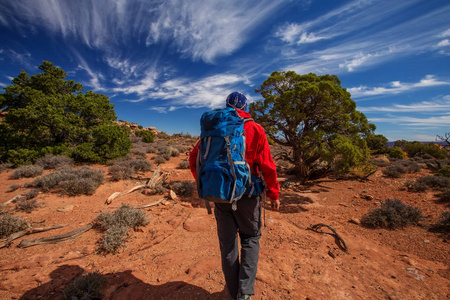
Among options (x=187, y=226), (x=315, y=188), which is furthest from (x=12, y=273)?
(x=315, y=188)

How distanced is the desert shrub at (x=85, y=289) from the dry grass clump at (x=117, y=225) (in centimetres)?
98

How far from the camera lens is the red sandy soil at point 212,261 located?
240 centimetres

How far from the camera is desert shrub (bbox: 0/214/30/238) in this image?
3.59 metres

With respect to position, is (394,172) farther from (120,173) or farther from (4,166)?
(4,166)

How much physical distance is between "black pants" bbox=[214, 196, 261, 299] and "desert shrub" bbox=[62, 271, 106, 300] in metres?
1.68

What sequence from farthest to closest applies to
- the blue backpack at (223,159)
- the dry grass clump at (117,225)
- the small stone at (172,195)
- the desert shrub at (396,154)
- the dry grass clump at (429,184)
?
the desert shrub at (396,154)
the dry grass clump at (429,184)
the small stone at (172,195)
the dry grass clump at (117,225)
the blue backpack at (223,159)

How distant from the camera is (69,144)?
11.1m

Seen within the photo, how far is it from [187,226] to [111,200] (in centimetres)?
295

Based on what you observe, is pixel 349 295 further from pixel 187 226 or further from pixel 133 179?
pixel 133 179

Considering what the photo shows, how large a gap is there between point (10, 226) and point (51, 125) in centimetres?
947

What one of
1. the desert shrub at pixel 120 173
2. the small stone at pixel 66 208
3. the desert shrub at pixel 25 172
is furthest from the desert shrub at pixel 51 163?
the small stone at pixel 66 208

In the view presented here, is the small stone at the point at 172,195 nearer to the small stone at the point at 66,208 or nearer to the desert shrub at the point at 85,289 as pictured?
the small stone at the point at 66,208

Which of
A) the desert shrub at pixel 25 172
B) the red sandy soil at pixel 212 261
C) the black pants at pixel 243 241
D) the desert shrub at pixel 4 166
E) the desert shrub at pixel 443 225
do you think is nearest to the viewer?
the black pants at pixel 243 241

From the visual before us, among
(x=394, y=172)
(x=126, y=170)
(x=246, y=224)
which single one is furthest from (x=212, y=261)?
(x=394, y=172)
